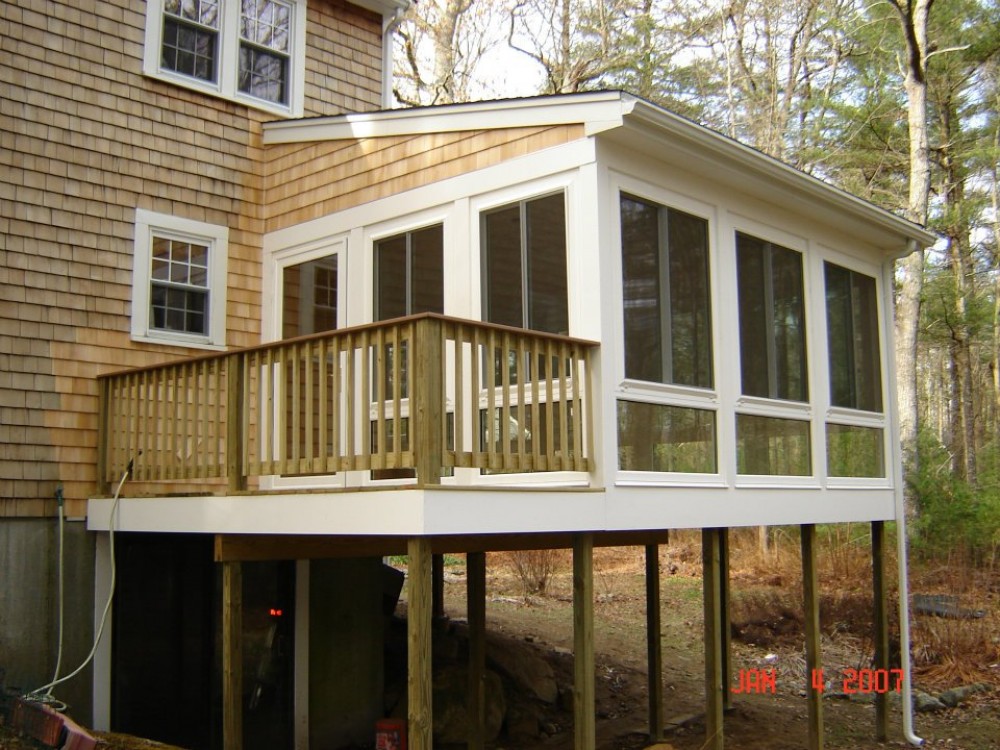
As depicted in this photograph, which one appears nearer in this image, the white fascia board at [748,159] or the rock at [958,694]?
the white fascia board at [748,159]

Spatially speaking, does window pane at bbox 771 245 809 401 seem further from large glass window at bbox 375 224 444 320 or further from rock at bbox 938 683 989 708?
rock at bbox 938 683 989 708

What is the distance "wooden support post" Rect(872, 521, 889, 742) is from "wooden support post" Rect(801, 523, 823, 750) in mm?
1246

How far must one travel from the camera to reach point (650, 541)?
1026cm

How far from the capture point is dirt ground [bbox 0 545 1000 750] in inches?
407

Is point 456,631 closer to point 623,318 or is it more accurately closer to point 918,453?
point 623,318

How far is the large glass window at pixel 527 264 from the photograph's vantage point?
7.24m

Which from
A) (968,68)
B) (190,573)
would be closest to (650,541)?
(190,573)

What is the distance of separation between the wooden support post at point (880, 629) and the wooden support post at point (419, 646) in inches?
253

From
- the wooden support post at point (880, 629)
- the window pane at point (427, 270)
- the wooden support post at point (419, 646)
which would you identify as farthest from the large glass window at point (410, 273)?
the wooden support post at point (880, 629)

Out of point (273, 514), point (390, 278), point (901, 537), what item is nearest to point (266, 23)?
point (390, 278)

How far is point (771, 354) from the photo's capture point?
8781 millimetres

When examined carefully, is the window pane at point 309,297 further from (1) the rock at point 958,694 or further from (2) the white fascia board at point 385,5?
(1) the rock at point 958,694

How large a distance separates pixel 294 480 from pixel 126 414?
1582 millimetres

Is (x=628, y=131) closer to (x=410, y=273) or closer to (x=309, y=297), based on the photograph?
(x=410, y=273)
